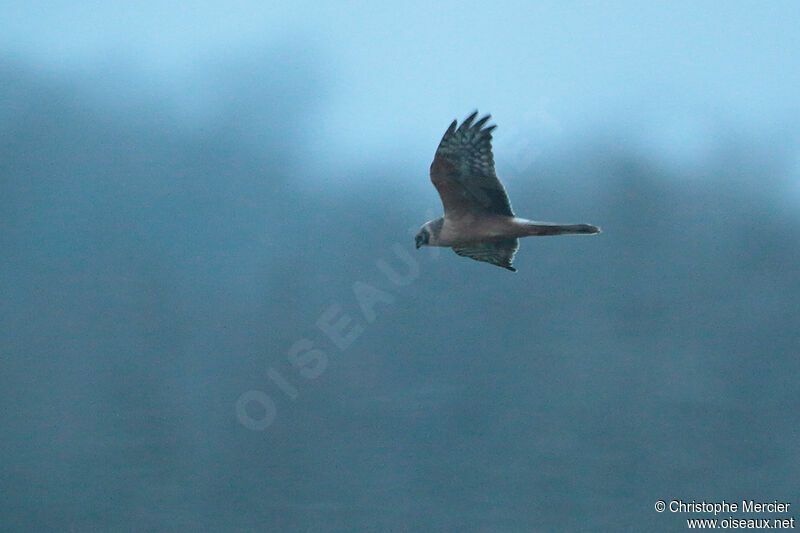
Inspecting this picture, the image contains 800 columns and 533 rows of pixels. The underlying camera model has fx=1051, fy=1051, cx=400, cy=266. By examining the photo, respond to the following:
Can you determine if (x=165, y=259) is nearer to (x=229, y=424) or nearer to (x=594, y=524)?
(x=229, y=424)

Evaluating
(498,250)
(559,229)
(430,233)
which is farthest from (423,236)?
(559,229)

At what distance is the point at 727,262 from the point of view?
2083 inches

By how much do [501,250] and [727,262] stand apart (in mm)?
44845

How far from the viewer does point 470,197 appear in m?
10.2

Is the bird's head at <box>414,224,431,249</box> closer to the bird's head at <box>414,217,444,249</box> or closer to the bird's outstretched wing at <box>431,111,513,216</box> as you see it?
the bird's head at <box>414,217,444,249</box>

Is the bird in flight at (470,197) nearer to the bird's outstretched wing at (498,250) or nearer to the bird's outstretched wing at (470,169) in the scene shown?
the bird's outstretched wing at (470,169)

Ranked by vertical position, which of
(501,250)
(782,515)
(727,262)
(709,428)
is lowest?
(782,515)

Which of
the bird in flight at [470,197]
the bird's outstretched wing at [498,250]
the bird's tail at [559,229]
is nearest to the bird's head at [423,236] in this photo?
the bird in flight at [470,197]

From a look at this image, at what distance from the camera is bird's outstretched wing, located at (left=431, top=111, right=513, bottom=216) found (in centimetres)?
992

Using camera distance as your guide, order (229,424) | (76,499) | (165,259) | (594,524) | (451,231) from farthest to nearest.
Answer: (165,259)
(229,424)
(76,499)
(594,524)
(451,231)

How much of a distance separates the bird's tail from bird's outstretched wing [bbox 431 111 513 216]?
0.36 meters

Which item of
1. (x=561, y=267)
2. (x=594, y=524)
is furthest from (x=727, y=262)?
(x=594, y=524)

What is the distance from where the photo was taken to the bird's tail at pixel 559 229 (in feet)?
30.1

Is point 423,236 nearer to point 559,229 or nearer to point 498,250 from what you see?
point 498,250
